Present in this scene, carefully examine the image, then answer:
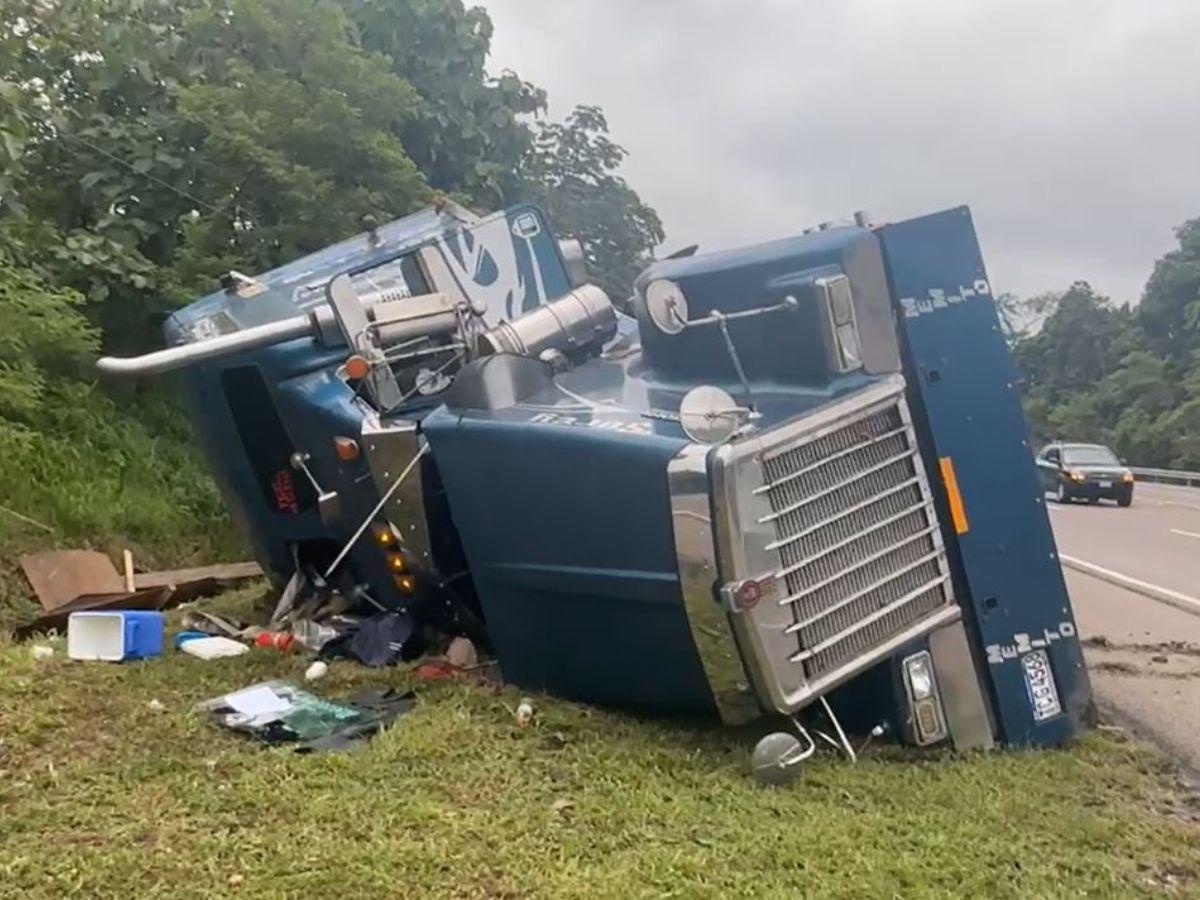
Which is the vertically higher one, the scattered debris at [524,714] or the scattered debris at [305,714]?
the scattered debris at [305,714]

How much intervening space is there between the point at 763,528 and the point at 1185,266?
154 ft

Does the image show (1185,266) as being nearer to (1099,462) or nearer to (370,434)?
(1099,462)

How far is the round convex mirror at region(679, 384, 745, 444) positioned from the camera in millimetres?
3584

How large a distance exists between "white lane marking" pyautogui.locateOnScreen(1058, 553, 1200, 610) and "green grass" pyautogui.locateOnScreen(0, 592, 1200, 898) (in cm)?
440

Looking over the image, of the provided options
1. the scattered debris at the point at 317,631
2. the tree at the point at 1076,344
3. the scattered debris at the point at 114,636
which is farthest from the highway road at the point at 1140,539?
the tree at the point at 1076,344

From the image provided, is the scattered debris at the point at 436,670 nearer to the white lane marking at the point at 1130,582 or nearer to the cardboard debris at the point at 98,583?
the cardboard debris at the point at 98,583

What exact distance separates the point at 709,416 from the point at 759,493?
0.27 meters

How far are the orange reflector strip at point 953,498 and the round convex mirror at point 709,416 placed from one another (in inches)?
34.9

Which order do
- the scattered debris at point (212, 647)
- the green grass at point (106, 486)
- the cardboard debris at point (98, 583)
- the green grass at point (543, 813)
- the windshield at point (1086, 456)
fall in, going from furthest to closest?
the windshield at point (1086, 456) → the green grass at point (106, 486) → the cardboard debris at point (98, 583) → the scattered debris at point (212, 647) → the green grass at point (543, 813)

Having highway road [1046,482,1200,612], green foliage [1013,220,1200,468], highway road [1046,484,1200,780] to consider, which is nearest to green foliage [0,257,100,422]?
highway road [1046,484,1200,780]

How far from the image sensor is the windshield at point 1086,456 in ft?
67.5

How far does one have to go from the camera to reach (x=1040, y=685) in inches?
166

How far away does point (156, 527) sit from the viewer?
861 centimetres

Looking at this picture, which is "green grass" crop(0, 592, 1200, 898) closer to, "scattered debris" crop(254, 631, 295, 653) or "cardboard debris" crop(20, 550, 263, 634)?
"scattered debris" crop(254, 631, 295, 653)
